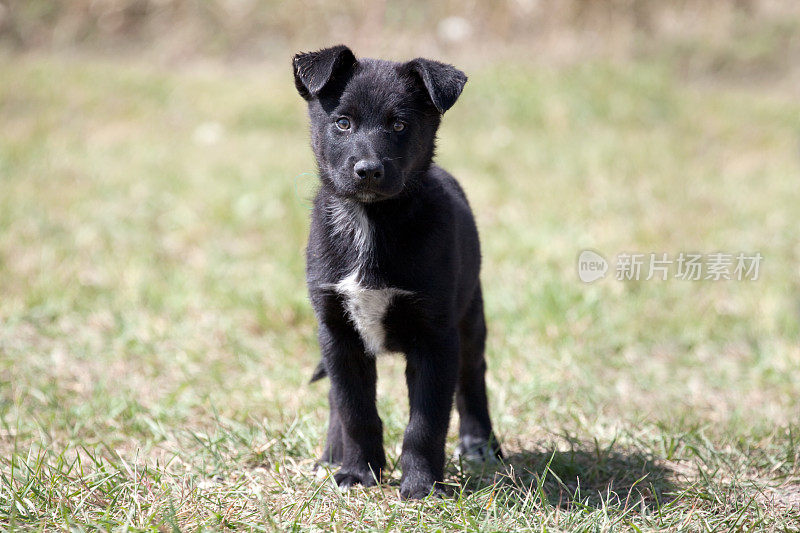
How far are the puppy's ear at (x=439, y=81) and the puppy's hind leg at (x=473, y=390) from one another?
926 mm

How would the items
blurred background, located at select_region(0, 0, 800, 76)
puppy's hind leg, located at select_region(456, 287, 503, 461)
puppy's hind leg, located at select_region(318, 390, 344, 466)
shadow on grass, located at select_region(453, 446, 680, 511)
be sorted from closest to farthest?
shadow on grass, located at select_region(453, 446, 680, 511), puppy's hind leg, located at select_region(318, 390, 344, 466), puppy's hind leg, located at select_region(456, 287, 503, 461), blurred background, located at select_region(0, 0, 800, 76)

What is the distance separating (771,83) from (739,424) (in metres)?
8.64

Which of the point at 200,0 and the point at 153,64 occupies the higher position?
the point at 200,0

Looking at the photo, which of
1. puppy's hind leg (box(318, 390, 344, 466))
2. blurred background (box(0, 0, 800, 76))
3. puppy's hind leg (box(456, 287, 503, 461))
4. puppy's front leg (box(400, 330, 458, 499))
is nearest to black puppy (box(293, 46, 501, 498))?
puppy's front leg (box(400, 330, 458, 499))

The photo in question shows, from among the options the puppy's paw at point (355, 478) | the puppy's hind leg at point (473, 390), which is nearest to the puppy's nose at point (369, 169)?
the puppy's hind leg at point (473, 390)

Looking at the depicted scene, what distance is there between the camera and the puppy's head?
2682 millimetres

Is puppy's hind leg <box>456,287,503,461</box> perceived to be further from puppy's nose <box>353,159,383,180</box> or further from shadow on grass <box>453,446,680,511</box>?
puppy's nose <box>353,159,383,180</box>

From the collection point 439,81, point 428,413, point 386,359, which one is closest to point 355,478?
point 428,413

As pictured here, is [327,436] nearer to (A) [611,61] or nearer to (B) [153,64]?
(A) [611,61]

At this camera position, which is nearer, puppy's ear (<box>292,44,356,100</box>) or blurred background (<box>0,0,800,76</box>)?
puppy's ear (<box>292,44,356,100</box>)

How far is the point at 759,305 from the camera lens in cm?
519

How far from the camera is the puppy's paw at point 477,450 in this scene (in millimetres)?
3230

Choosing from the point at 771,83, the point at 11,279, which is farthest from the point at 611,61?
the point at 11,279

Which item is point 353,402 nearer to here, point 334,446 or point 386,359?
point 334,446
